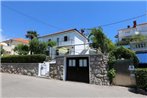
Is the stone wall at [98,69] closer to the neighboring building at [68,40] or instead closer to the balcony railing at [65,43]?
the neighboring building at [68,40]

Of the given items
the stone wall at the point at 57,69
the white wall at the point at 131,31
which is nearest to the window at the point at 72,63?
the stone wall at the point at 57,69

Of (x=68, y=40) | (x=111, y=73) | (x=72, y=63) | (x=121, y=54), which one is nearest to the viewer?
(x=111, y=73)

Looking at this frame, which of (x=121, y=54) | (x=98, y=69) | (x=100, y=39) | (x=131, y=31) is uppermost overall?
(x=131, y=31)

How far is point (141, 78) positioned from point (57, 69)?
735 cm

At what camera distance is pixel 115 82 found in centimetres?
1148

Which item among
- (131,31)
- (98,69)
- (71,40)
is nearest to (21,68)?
(98,69)

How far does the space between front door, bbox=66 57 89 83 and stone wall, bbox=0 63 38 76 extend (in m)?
4.39

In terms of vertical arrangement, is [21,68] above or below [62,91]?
above

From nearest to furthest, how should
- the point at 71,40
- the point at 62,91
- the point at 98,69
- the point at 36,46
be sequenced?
the point at 62,91 < the point at 98,69 < the point at 36,46 < the point at 71,40

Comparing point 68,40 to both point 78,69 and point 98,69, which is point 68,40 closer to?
point 78,69

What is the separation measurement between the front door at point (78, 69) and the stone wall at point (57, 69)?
65 centimetres

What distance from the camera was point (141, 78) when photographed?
392 inches

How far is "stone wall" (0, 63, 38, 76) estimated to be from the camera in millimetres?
16516

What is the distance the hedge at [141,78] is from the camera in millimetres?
9680
